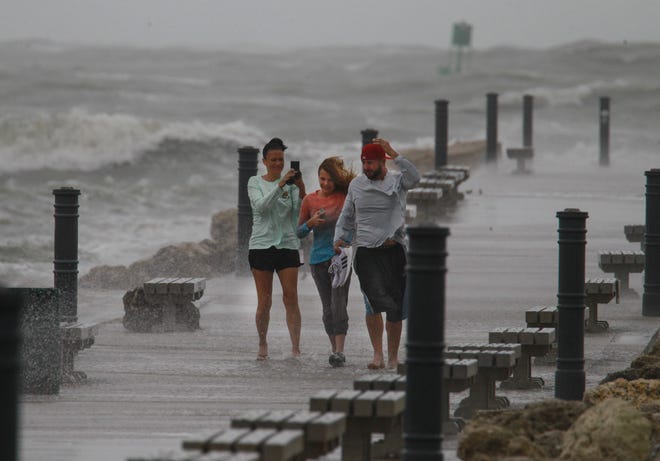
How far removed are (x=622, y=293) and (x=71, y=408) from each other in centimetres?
758

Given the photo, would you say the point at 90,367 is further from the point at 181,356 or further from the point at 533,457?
the point at 533,457

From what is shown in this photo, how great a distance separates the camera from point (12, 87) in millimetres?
81938

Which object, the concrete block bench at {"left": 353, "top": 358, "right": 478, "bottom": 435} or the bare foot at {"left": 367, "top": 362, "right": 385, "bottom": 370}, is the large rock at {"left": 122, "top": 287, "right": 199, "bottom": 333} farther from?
the concrete block bench at {"left": 353, "top": 358, "right": 478, "bottom": 435}

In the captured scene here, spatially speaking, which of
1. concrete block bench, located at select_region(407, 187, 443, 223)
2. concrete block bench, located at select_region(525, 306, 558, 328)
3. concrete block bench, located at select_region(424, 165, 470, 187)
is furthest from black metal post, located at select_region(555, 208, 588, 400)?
concrete block bench, located at select_region(424, 165, 470, 187)

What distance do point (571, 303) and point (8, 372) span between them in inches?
223

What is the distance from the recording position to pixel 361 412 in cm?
797

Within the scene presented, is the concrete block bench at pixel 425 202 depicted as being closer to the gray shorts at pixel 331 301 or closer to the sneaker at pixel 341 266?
the gray shorts at pixel 331 301

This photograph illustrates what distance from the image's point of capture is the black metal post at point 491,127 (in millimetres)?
33875

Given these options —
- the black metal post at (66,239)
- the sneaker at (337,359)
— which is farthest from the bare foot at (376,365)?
the black metal post at (66,239)

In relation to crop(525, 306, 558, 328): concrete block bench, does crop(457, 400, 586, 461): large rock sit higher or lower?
lower

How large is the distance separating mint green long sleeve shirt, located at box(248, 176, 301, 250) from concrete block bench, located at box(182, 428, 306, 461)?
5590 mm

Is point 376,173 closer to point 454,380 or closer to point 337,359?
point 337,359

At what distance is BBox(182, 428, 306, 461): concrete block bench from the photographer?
675cm

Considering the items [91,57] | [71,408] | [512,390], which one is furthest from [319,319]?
[91,57]
